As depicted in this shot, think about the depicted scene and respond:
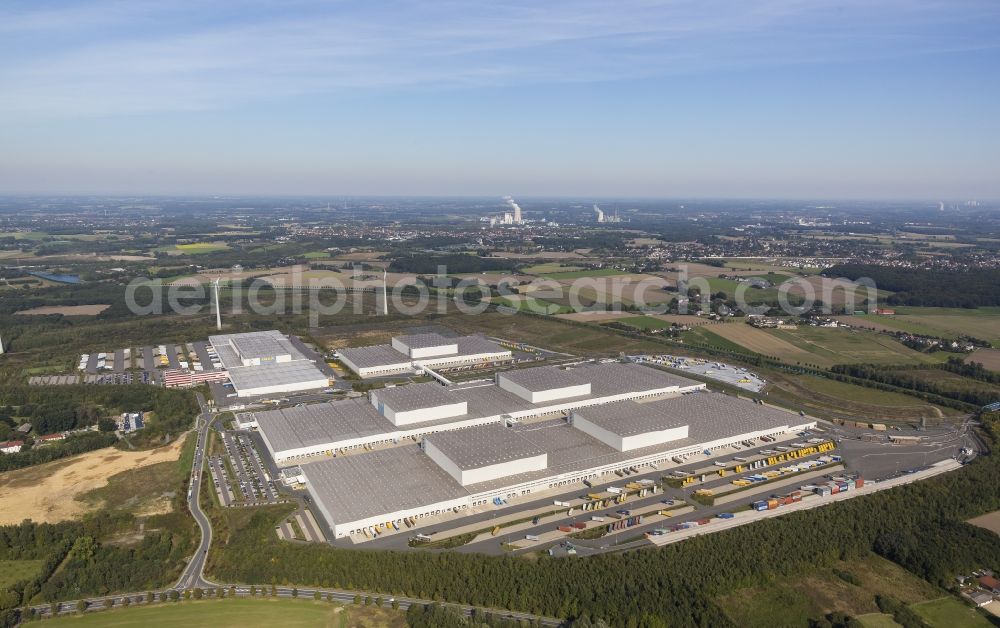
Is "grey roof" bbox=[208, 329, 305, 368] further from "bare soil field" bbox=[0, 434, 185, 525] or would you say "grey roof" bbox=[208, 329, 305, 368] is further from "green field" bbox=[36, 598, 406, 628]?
"green field" bbox=[36, 598, 406, 628]

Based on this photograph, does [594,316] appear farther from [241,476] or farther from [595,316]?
[241,476]

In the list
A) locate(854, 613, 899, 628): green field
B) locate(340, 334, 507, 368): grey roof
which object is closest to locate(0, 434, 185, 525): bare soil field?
locate(340, 334, 507, 368): grey roof

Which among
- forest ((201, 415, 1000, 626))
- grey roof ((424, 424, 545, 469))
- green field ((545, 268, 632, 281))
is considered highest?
green field ((545, 268, 632, 281))

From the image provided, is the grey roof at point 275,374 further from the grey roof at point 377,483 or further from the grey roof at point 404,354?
the grey roof at point 377,483

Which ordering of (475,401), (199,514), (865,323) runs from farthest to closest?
(865,323) → (475,401) → (199,514)

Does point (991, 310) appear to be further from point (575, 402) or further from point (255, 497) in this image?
point (255, 497)

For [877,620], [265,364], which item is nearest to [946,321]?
[877,620]
